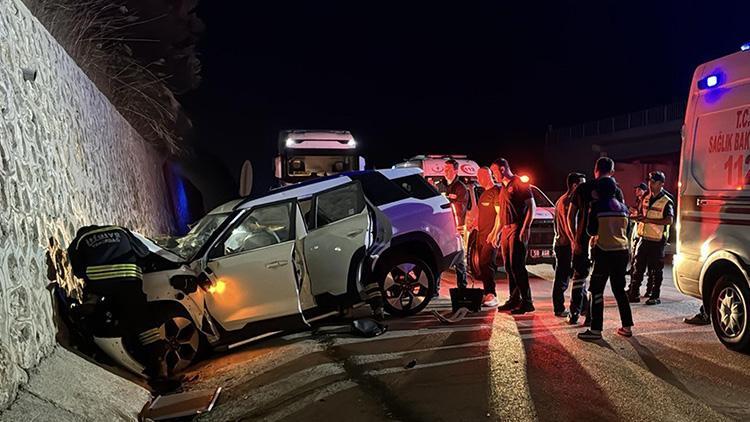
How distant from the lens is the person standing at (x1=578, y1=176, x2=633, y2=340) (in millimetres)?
6102

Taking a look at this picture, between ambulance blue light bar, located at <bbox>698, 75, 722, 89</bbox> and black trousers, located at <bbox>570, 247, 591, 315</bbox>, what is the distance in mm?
2096

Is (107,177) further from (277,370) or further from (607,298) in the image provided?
(607,298)

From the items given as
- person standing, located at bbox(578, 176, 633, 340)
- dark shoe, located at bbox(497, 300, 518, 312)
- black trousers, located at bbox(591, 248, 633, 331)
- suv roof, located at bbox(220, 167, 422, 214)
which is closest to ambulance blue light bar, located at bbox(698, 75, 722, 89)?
person standing, located at bbox(578, 176, 633, 340)

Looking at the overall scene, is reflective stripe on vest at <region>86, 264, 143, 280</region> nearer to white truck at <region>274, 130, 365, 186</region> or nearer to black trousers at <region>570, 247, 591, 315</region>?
black trousers at <region>570, 247, 591, 315</region>

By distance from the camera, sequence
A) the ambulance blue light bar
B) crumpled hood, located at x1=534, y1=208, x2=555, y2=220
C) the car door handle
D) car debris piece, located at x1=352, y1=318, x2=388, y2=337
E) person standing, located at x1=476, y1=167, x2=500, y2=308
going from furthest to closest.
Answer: crumpled hood, located at x1=534, y1=208, x2=555, y2=220 → person standing, located at x1=476, y1=167, x2=500, y2=308 → car debris piece, located at x1=352, y1=318, x2=388, y2=337 → the ambulance blue light bar → the car door handle

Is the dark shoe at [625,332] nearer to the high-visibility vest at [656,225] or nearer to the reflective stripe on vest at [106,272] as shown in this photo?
the high-visibility vest at [656,225]

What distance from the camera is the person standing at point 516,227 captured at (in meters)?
7.43

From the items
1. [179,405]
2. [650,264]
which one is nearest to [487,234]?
[650,264]

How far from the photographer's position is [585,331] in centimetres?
638

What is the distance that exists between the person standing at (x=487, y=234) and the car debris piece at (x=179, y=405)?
4.38 meters

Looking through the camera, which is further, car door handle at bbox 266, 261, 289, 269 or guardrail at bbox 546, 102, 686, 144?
guardrail at bbox 546, 102, 686, 144

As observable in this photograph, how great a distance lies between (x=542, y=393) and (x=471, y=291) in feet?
10.0

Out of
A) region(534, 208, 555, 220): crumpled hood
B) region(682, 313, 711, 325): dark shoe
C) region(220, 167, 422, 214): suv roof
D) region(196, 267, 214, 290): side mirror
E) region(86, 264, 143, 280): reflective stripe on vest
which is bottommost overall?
region(682, 313, 711, 325): dark shoe

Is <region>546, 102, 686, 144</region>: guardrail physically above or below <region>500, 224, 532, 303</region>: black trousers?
above
